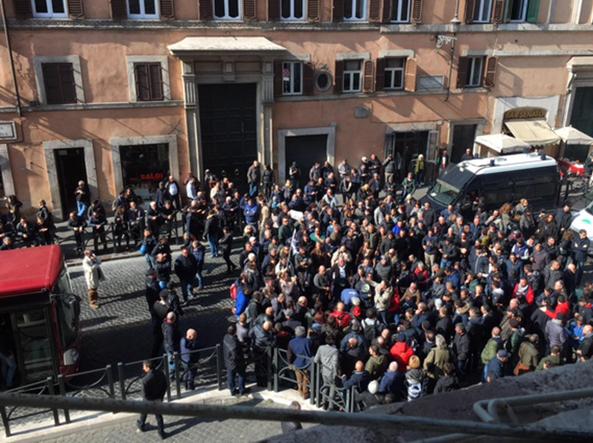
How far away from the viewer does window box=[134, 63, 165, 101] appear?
19.7 m

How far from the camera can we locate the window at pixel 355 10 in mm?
21781

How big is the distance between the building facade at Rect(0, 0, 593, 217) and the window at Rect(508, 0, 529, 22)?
0.05 m

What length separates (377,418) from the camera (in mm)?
2230

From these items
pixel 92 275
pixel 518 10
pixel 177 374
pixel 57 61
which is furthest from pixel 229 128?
pixel 518 10

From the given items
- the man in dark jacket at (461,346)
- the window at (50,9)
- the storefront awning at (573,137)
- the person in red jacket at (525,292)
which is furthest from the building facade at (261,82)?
the man in dark jacket at (461,346)

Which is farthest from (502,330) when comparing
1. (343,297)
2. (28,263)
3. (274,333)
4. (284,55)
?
(284,55)

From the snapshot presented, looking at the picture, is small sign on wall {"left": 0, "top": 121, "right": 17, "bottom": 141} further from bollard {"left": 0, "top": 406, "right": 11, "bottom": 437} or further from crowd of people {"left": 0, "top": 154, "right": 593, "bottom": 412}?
bollard {"left": 0, "top": 406, "right": 11, "bottom": 437}

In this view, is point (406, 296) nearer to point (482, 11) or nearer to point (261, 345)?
point (261, 345)

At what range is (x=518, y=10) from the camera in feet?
78.6

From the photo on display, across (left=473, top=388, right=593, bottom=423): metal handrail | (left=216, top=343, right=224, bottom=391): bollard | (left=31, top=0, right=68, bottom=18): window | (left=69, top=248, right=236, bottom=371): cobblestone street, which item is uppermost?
(left=31, top=0, right=68, bottom=18): window

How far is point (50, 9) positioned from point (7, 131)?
4.21 metres

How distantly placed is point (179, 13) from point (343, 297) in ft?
41.0

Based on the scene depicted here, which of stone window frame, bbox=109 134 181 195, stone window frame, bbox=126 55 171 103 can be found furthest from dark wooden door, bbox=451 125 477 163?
stone window frame, bbox=126 55 171 103

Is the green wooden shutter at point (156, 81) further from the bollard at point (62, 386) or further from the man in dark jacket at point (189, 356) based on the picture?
the bollard at point (62, 386)
